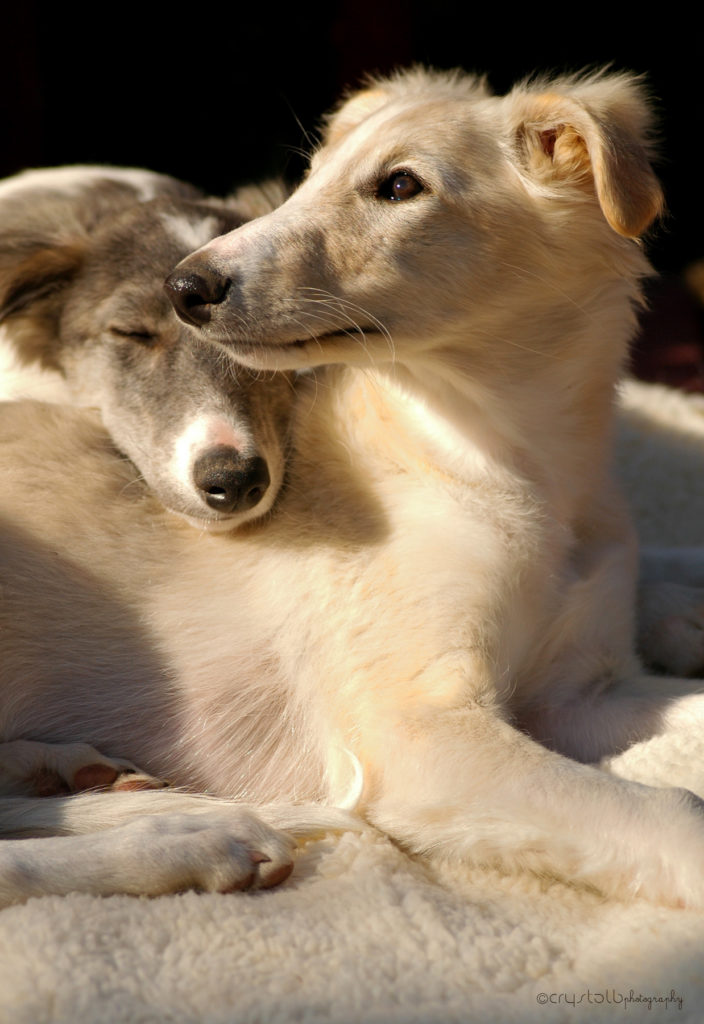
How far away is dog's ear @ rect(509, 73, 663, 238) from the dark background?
2683mm

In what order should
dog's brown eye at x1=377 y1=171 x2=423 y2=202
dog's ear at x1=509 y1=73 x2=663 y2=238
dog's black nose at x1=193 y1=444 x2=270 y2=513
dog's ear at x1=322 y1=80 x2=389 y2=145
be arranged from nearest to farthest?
1. dog's ear at x1=509 y1=73 x2=663 y2=238
2. dog's brown eye at x1=377 y1=171 x2=423 y2=202
3. dog's black nose at x1=193 y1=444 x2=270 y2=513
4. dog's ear at x1=322 y1=80 x2=389 y2=145

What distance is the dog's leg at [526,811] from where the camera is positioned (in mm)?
1781

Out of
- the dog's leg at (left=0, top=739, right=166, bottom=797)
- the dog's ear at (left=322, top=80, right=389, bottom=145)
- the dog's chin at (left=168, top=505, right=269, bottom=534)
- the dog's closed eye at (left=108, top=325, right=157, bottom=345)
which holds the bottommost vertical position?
the dog's leg at (left=0, top=739, right=166, bottom=797)

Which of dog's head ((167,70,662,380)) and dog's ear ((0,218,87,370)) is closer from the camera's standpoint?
dog's head ((167,70,662,380))

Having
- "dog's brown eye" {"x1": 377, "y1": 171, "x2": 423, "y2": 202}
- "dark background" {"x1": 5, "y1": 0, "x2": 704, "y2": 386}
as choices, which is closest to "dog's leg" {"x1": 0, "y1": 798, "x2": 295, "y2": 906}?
"dog's brown eye" {"x1": 377, "y1": 171, "x2": 423, "y2": 202}

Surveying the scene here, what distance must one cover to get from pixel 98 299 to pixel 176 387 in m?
0.43

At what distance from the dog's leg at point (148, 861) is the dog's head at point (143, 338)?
0.67 meters

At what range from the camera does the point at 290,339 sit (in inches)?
79.3

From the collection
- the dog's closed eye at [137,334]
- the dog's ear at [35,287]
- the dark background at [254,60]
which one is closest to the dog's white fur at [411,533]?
the dog's closed eye at [137,334]

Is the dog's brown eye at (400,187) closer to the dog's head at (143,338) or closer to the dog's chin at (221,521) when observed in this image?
the dog's head at (143,338)

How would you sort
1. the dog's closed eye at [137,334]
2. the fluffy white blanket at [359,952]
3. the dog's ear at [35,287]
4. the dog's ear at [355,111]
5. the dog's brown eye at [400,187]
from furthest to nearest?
the dog's ear at [35,287] → the dog's closed eye at [137,334] → the dog's ear at [355,111] → the dog's brown eye at [400,187] → the fluffy white blanket at [359,952]

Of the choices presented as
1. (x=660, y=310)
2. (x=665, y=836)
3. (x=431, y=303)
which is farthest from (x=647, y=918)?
(x=660, y=310)

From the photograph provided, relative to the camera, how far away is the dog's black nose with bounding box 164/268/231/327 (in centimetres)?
197

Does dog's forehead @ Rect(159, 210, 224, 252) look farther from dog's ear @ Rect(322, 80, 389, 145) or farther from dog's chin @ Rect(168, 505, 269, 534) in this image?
dog's chin @ Rect(168, 505, 269, 534)
